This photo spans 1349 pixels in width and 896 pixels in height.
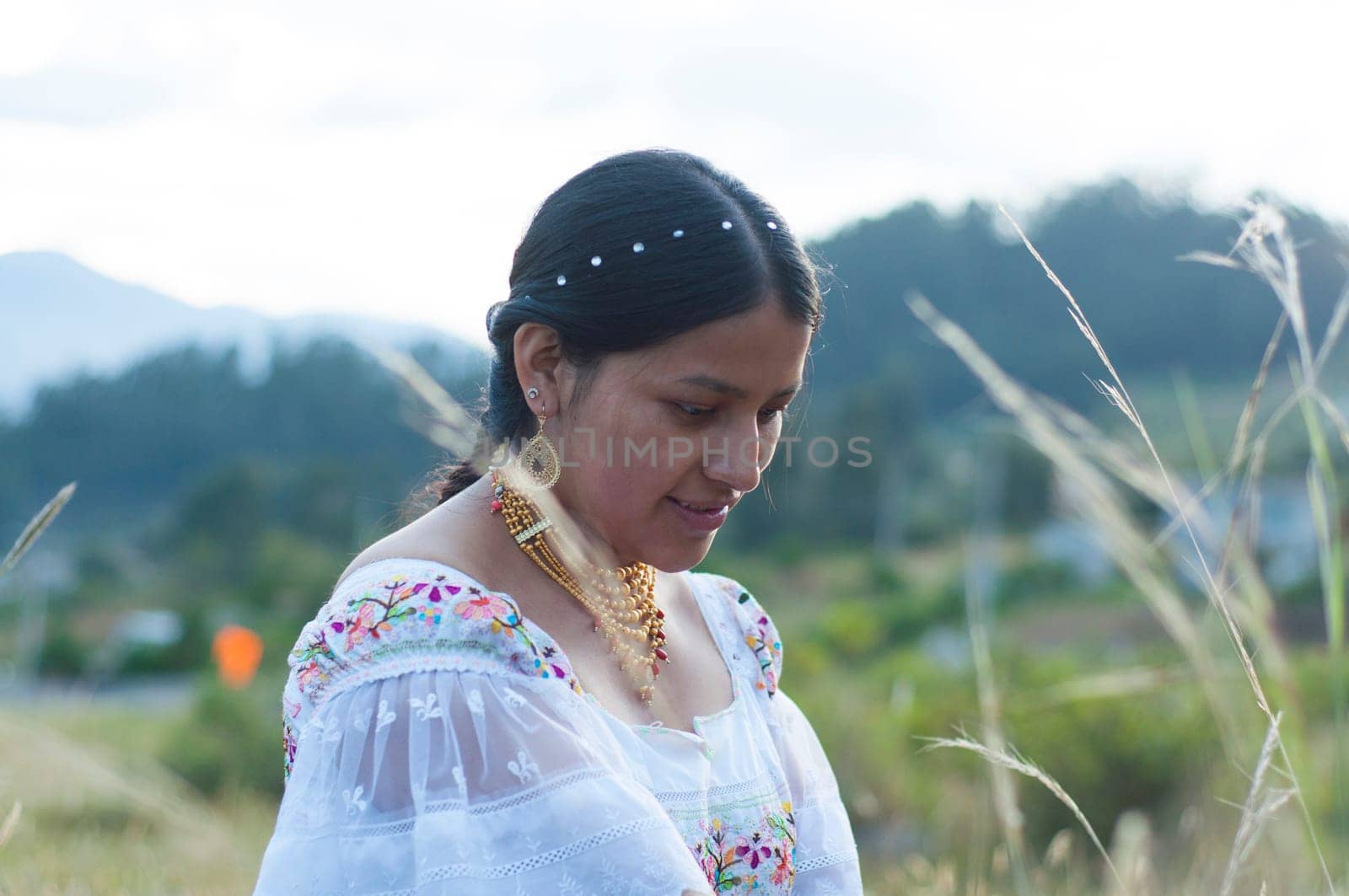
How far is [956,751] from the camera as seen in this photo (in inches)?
270

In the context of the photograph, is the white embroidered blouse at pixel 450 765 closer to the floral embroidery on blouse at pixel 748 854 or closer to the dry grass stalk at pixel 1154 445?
the floral embroidery on blouse at pixel 748 854

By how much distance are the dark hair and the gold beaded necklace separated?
0.55 feet

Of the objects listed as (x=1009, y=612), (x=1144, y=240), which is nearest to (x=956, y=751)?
(x=1009, y=612)

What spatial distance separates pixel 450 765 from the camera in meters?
1.55

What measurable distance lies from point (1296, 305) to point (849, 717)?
545 cm

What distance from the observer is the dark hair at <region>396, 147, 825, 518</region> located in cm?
175

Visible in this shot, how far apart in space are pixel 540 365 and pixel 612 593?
0.36 m

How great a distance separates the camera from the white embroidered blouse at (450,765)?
152 centimetres

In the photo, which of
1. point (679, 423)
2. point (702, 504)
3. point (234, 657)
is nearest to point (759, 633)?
point (702, 504)

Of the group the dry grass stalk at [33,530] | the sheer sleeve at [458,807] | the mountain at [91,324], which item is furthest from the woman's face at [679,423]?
the dry grass stalk at [33,530]

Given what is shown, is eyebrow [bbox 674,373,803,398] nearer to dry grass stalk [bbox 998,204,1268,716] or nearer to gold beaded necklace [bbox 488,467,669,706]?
gold beaded necklace [bbox 488,467,669,706]

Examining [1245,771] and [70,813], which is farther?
[70,813]

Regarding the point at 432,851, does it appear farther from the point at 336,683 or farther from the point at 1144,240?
the point at 1144,240

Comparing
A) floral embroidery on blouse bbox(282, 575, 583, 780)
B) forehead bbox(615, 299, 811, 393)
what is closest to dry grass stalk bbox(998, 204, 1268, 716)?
forehead bbox(615, 299, 811, 393)
